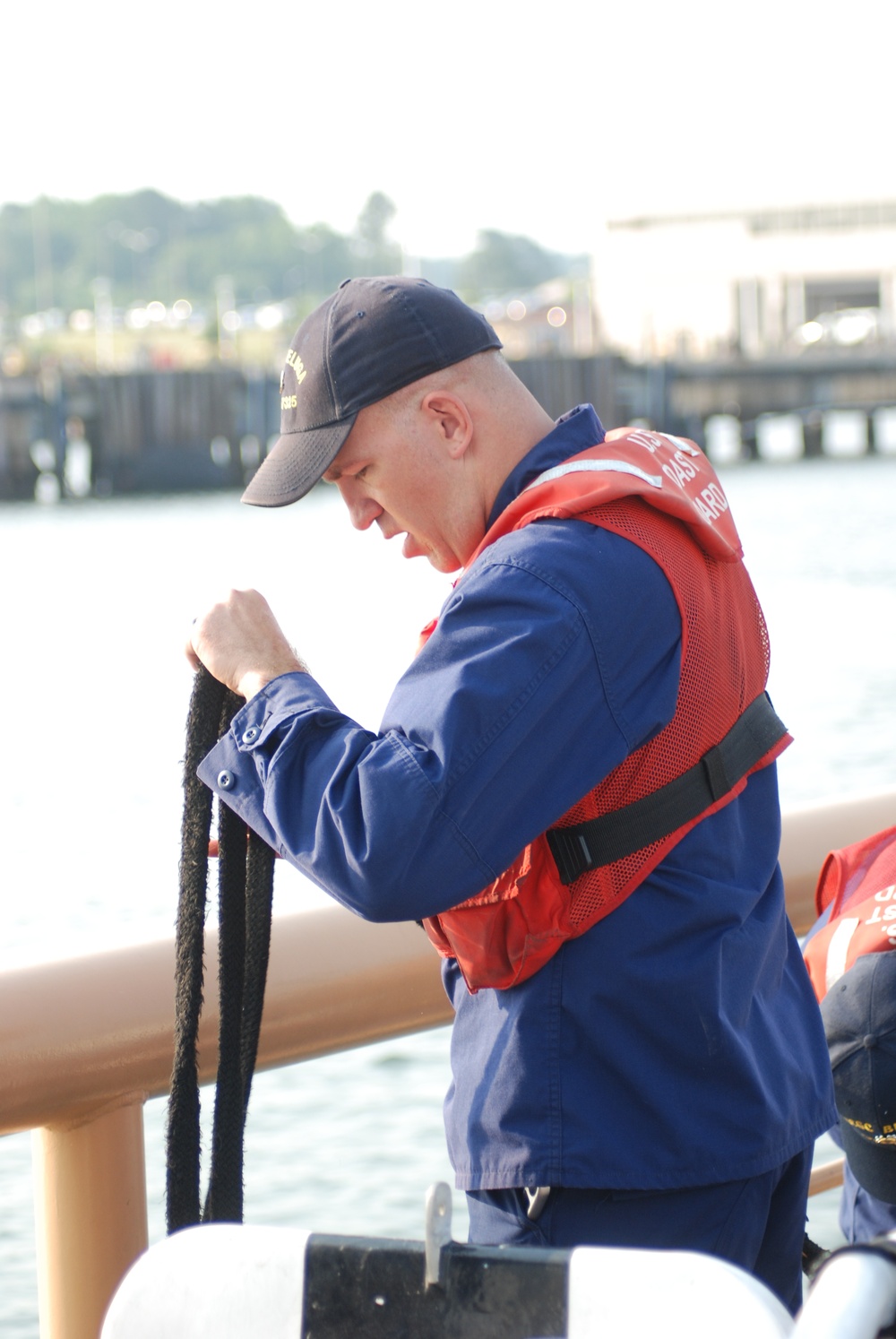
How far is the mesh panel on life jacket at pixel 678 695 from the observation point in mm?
1779

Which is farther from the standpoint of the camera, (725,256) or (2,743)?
(725,256)

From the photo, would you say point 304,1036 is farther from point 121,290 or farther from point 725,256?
point 121,290

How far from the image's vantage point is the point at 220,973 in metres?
1.99

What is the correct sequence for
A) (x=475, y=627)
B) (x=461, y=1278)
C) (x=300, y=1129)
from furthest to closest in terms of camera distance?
(x=300, y=1129), (x=475, y=627), (x=461, y=1278)

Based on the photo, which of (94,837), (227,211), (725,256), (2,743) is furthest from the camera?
(227,211)

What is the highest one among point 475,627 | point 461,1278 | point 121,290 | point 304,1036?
point 475,627

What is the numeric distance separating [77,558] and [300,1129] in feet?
101

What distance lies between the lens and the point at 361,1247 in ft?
4.63

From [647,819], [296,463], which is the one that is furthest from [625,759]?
[296,463]

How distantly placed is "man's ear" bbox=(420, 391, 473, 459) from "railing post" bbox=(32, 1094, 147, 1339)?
2.91 ft

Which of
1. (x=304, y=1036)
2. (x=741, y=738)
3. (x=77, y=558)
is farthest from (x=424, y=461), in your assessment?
(x=77, y=558)

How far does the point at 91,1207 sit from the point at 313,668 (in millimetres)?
15997

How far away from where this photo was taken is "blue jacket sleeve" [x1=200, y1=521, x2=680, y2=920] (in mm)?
1652

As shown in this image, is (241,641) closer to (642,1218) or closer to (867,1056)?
(642,1218)
